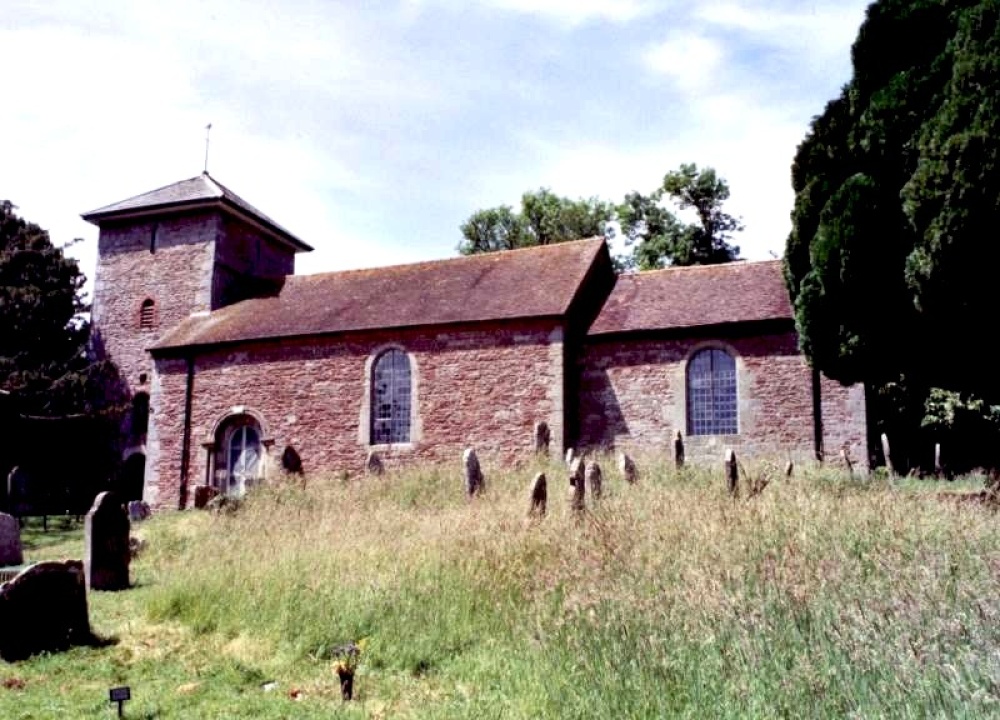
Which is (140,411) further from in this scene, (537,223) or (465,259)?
(537,223)

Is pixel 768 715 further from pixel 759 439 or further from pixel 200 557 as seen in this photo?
pixel 759 439

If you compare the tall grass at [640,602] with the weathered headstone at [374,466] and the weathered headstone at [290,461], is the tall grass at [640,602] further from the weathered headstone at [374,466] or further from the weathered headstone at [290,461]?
the weathered headstone at [290,461]

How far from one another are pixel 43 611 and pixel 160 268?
66.8 ft

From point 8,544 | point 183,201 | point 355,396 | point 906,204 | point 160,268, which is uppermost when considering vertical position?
point 183,201

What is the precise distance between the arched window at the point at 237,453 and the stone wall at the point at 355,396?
12.2 inches

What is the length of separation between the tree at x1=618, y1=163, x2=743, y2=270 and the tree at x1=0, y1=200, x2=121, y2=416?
21.0 meters

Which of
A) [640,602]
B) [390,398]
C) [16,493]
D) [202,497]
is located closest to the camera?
[640,602]

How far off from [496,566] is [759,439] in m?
11.7

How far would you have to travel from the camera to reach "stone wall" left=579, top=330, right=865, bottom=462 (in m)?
17.6

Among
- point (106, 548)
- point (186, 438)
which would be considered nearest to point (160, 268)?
point (186, 438)

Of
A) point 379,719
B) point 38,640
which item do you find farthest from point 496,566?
point 38,640

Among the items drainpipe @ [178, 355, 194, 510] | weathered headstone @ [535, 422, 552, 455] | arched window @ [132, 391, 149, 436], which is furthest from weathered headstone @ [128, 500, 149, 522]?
weathered headstone @ [535, 422, 552, 455]

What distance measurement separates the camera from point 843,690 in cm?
451

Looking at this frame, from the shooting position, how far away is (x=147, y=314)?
2620cm
